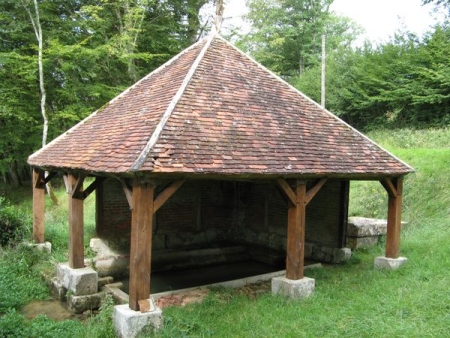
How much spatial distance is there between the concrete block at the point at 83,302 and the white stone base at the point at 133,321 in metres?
1.98

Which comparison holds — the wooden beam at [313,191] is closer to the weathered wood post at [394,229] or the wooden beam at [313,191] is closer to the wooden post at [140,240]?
the weathered wood post at [394,229]

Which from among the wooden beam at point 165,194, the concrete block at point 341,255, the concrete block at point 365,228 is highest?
the wooden beam at point 165,194

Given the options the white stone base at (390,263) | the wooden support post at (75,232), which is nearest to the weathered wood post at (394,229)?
the white stone base at (390,263)

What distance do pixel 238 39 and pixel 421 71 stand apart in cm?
886

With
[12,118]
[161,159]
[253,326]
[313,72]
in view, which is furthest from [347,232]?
[313,72]

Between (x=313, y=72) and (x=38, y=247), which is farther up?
(x=313, y=72)

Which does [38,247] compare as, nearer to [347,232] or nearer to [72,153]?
[72,153]

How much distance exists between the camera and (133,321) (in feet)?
17.4

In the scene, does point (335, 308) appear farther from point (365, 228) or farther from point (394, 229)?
point (365, 228)

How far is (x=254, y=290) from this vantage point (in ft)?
25.2

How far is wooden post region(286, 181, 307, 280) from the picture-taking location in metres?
7.01

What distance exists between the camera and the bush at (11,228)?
9.87 metres

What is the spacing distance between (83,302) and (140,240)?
2706 millimetres

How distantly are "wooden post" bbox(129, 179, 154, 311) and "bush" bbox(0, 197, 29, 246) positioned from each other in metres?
5.78
